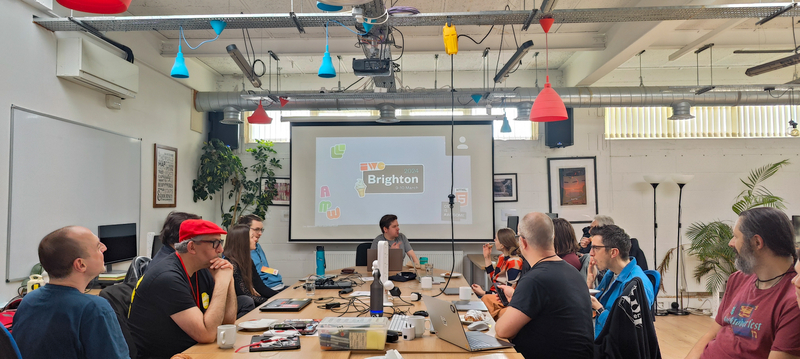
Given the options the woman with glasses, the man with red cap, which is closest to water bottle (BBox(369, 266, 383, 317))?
the man with red cap

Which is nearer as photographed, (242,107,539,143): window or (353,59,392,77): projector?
(353,59,392,77): projector

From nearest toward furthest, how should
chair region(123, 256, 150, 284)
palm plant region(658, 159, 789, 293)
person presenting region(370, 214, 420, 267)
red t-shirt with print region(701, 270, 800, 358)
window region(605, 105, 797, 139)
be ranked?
1. red t-shirt with print region(701, 270, 800, 358)
2. chair region(123, 256, 150, 284)
3. person presenting region(370, 214, 420, 267)
4. palm plant region(658, 159, 789, 293)
5. window region(605, 105, 797, 139)

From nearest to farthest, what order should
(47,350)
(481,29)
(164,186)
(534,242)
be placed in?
1. (47,350)
2. (534,242)
3. (481,29)
4. (164,186)

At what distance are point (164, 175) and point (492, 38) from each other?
4.39 meters

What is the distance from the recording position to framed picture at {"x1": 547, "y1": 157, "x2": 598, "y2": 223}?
702cm

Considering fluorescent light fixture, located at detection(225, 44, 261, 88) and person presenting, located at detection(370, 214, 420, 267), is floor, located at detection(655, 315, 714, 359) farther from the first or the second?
fluorescent light fixture, located at detection(225, 44, 261, 88)

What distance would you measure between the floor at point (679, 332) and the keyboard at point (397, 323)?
3226 millimetres

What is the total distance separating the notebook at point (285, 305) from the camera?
2963 mm

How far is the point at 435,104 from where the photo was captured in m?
6.19

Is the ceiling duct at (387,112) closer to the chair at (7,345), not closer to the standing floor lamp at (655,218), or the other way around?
the standing floor lamp at (655,218)

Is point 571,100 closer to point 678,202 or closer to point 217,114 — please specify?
point 678,202

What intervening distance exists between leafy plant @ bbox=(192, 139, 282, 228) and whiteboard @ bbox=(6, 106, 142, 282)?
1.31 m

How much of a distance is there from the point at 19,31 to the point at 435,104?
170 inches

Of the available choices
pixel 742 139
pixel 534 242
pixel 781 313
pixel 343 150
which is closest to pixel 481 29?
pixel 343 150
